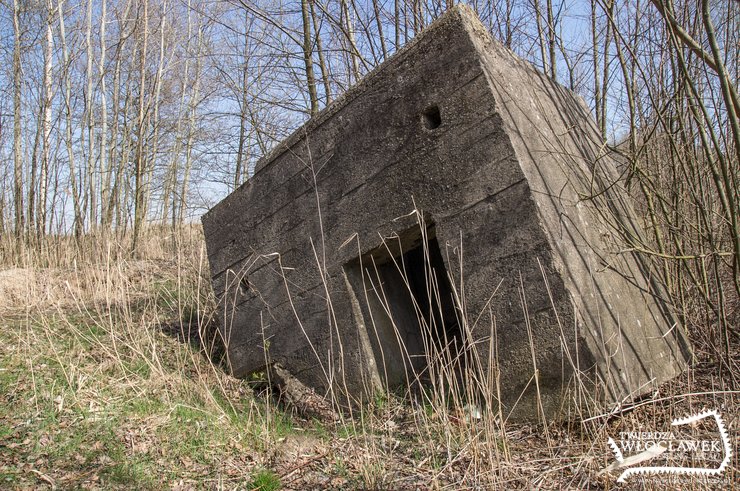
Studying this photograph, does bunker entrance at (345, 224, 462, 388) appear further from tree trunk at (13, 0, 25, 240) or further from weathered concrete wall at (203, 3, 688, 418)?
tree trunk at (13, 0, 25, 240)

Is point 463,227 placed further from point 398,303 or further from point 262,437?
point 262,437

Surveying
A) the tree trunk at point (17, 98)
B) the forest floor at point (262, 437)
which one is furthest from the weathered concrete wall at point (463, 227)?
the tree trunk at point (17, 98)

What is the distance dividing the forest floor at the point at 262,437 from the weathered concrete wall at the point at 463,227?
21cm

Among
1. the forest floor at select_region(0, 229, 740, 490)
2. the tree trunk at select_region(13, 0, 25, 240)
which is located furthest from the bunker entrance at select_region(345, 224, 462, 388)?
the tree trunk at select_region(13, 0, 25, 240)

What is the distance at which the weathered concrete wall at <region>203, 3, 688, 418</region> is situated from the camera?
109 inches

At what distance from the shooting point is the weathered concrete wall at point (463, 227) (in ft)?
9.11

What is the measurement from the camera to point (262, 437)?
3.38 meters

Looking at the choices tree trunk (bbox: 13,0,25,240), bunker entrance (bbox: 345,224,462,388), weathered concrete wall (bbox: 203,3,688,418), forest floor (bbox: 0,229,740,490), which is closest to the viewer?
forest floor (bbox: 0,229,740,490)

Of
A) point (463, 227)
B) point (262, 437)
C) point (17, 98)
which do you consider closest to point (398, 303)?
point (463, 227)

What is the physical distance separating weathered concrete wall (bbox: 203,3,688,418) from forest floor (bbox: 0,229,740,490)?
0.21 meters

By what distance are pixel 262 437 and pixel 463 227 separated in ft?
5.55

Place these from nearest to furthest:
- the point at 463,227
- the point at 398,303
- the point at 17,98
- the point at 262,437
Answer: the point at 463,227 < the point at 262,437 < the point at 398,303 < the point at 17,98

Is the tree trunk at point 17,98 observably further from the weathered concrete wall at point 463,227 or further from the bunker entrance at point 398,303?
the bunker entrance at point 398,303

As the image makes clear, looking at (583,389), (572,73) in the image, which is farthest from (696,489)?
(572,73)
